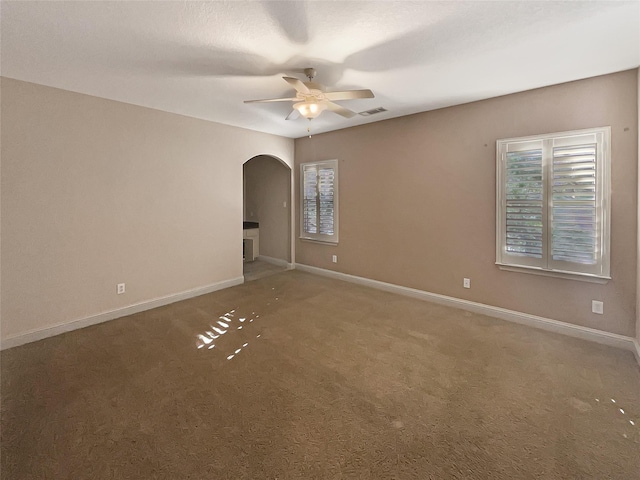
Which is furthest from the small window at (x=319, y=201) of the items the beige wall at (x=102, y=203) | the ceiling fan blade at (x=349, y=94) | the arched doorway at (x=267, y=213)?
the ceiling fan blade at (x=349, y=94)

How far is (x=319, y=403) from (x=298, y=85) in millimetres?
2462

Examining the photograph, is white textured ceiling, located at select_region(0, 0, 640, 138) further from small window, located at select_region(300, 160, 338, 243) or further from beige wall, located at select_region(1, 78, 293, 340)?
small window, located at select_region(300, 160, 338, 243)

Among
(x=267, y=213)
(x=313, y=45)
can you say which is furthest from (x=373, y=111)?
(x=267, y=213)

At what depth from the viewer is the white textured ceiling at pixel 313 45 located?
6.42 ft

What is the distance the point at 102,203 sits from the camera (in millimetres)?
3555

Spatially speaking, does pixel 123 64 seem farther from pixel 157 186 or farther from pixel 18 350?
pixel 18 350

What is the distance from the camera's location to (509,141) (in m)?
3.46

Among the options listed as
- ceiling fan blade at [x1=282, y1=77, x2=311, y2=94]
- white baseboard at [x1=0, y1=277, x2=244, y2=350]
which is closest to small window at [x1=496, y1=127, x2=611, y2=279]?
ceiling fan blade at [x1=282, y1=77, x2=311, y2=94]

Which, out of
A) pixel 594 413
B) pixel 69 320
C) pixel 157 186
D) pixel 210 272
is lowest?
pixel 594 413

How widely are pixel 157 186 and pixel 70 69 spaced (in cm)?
155

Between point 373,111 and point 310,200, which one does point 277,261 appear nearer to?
point 310,200

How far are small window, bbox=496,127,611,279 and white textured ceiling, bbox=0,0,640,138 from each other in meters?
0.68

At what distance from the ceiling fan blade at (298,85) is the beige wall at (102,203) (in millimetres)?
2430

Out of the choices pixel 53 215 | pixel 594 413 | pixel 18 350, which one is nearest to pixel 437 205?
pixel 594 413
